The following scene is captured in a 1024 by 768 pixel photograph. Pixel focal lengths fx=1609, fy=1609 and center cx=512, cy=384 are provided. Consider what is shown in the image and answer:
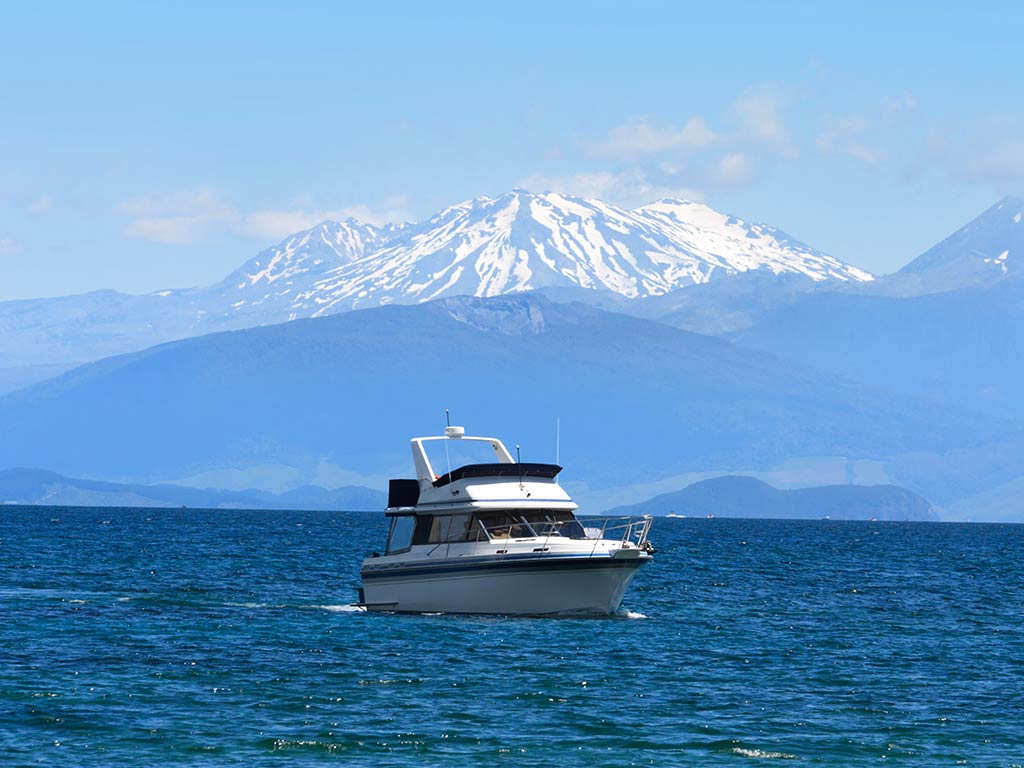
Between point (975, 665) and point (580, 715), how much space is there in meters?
17.4

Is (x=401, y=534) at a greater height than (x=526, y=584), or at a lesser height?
greater

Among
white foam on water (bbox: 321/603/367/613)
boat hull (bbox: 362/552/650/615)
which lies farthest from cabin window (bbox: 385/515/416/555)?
white foam on water (bbox: 321/603/367/613)

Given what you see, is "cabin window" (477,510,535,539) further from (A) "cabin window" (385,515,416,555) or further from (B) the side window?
(A) "cabin window" (385,515,416,555)

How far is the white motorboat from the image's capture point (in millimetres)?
55375

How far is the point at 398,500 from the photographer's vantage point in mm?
60562

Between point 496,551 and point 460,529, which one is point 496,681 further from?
point 460,529

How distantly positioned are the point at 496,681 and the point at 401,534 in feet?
56.8

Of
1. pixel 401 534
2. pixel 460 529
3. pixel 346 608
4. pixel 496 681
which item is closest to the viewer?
pixel 496 681

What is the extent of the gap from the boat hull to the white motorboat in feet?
0.11

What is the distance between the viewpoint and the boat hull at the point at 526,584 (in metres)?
55.2

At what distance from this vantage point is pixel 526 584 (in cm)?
5538

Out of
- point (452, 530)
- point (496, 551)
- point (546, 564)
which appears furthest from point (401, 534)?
point (546, 564)

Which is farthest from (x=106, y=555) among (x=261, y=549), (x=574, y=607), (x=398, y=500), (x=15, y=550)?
(x=574, y=607)

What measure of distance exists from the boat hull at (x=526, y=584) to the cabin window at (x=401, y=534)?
1.79m
